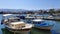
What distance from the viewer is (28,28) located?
468 centimetres

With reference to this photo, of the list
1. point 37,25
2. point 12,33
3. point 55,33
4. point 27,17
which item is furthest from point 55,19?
point 12,33

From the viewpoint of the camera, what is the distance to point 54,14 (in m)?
10.1

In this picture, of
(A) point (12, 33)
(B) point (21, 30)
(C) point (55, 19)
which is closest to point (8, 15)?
(A) point (12, 33)

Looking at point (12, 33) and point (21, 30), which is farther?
point (12, 33)

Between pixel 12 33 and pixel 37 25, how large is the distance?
143 cm

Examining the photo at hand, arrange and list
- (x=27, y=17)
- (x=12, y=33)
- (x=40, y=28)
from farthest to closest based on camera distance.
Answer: (x=27, y=17), (x=40, y=28), (x=12, y=33)

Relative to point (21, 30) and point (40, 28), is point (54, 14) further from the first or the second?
point (21, 30)

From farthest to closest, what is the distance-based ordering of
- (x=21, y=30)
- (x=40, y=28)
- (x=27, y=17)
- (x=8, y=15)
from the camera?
(x=27, y=17), (x=8, y=15), (x=40, y=28), (x=21, y=30)

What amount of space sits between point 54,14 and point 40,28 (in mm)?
4477

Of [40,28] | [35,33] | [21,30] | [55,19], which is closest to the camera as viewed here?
[21,30]

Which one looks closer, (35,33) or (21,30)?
(21,30)

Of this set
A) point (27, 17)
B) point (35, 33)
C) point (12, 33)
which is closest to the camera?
point (12, 33)

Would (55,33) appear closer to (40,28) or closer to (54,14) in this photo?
(40,28)

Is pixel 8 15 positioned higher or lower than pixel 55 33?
higher
